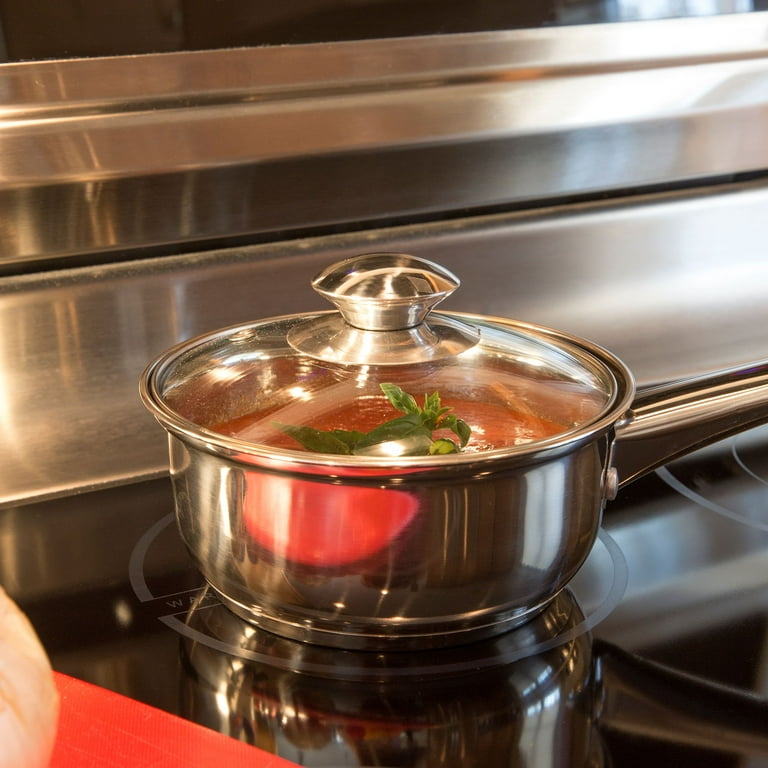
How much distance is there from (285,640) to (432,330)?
0.18m

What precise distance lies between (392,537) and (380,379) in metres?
0.11

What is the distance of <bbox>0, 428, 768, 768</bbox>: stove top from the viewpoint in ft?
1.45

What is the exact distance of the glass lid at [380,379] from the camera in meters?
0.51

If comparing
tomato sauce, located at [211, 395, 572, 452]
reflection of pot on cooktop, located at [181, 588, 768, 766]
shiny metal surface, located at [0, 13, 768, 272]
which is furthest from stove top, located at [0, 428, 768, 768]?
shiny metal surface, located at [0, 13, 768, 272]

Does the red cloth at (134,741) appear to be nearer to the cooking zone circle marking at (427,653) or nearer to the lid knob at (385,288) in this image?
the cooking zone circle marking at (427,653)

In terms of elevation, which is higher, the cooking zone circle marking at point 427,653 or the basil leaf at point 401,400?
the basil leaf at point 401,400

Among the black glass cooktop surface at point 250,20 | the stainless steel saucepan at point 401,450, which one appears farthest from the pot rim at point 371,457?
the black glass cooktop surface at point 250,20

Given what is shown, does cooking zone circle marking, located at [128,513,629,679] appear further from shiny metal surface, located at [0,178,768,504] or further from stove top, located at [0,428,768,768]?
shiny metal surface, located at [0,178,768,504]

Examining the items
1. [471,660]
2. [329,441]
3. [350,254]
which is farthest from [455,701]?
[350,254]

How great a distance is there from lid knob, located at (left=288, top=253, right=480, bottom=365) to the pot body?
0.34 ft

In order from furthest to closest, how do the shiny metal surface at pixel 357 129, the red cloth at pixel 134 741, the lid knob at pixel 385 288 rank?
A: the shiny metal surface at pixel 357 129, the lid knob at pixel 385 288, the red cloth at pixel 134 741

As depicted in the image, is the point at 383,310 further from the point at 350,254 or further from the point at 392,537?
the point at 350,254

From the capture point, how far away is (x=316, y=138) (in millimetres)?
722

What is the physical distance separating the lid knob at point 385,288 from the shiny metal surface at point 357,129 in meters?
0.21
